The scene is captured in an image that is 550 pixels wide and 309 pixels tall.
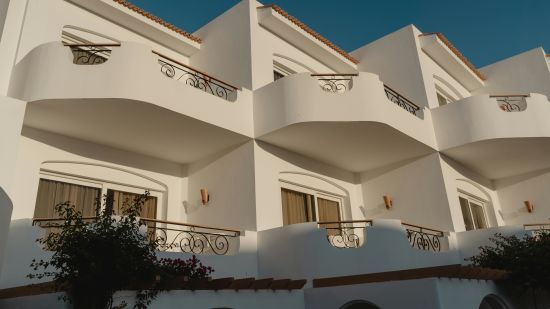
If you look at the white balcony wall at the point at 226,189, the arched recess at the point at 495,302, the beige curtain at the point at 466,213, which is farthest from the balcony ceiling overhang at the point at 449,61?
the arched recess at the point at 495,302

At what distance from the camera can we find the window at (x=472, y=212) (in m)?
14.7

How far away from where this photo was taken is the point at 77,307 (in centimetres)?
576

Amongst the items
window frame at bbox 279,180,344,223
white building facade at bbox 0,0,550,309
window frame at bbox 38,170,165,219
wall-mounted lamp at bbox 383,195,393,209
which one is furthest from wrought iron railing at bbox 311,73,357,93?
window frame at bbox 38,170,165,219

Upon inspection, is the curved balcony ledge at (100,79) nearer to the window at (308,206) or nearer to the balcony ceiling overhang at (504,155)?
the window at (308,206)

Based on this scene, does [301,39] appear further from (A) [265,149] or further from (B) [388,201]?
(B) [388,201]

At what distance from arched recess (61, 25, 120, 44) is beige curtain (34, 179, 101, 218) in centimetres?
358

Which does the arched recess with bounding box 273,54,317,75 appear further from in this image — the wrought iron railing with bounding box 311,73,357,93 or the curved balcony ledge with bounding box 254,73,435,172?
the curved balcony ledge with bounding box 254,73,435,172

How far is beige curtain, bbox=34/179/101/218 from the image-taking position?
973cm

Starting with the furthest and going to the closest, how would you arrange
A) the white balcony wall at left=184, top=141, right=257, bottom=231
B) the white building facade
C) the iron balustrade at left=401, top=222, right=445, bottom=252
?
the iron balustrade at left=401, top=222, right=445, bottom=252
the white balcony wall at left=184, top=141, right=257, bottom=231
the white building facade

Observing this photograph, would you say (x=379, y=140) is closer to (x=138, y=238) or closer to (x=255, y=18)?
(x=255, y=18)

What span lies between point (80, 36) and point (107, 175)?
11.6ft

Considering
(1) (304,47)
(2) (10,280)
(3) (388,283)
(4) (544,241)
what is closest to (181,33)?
(1) (304,47)

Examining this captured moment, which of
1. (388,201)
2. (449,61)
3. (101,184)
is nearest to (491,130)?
(388,201)

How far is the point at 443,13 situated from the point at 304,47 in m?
5.13
